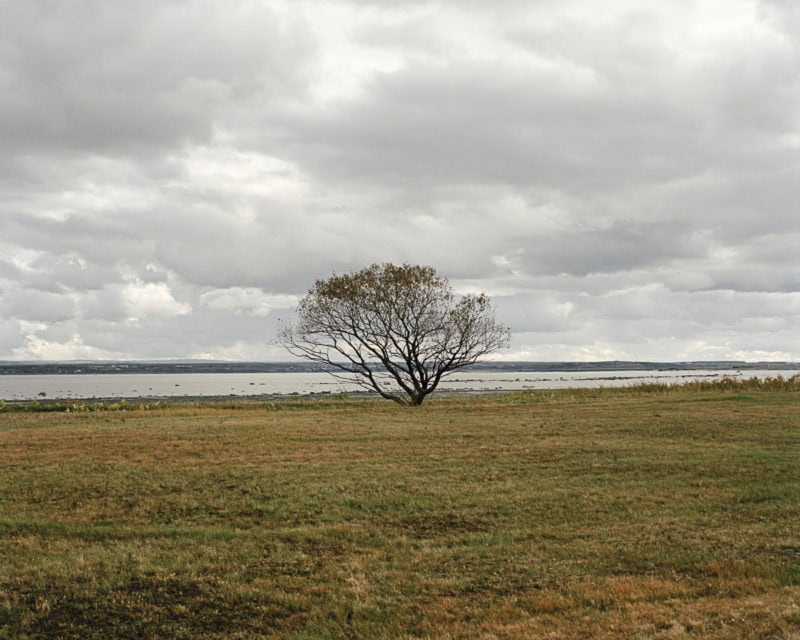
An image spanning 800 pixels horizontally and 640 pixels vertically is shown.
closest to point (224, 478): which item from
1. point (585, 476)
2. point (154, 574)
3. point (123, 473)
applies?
point (123, 473)

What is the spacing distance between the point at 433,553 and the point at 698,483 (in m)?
8.82

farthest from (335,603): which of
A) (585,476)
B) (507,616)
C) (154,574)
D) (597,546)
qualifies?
(585,476)

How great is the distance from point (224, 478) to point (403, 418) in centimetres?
1749

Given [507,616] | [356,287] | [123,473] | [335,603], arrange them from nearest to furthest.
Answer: [507,616] → [335,603] → [123,473] → [356,287]

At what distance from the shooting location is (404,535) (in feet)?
45.7

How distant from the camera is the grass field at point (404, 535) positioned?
378 inches

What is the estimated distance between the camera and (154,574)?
11.5 meters

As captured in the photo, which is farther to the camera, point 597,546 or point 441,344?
point 441,344

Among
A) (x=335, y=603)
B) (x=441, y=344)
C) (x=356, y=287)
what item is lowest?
(x=335, y=603)

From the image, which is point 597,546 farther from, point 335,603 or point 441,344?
point 441,344

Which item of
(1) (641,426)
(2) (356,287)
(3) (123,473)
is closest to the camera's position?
(3) (123,473)

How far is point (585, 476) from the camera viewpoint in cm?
1919

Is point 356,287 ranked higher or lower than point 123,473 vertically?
higher

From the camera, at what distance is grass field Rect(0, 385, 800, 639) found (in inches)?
378
